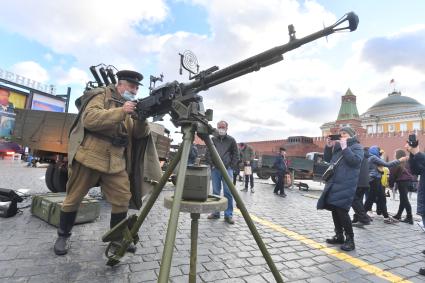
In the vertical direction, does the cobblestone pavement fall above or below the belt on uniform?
below

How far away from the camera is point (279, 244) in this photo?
13.6 ft

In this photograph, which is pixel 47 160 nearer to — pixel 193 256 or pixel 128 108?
pixel 128 108

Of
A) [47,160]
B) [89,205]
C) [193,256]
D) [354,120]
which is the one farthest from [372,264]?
[354,120]

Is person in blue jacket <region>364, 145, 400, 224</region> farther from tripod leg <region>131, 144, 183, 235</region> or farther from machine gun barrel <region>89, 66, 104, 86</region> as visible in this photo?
machine gun barrel <region>89, 66, 104, 86</region>

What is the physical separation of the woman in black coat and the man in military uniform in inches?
116

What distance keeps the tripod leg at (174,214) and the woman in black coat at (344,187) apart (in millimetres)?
3074

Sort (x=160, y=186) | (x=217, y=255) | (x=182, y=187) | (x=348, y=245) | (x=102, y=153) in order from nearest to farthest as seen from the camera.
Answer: (x=182, y=187), (x=160, y=186), (x=102, y=153), (x=217, y=255), (x=348, y=245)

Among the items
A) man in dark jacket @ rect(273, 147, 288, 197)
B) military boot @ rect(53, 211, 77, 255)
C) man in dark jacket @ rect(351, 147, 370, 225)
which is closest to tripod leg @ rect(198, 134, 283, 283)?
military boot @ rect(53, 211, 77, 255)

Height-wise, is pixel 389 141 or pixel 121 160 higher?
pixel 389 141

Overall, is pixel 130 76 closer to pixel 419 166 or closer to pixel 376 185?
pixel 419 166

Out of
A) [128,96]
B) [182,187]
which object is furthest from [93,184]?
[182,187]

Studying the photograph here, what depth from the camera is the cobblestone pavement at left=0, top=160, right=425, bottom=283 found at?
2861 mm

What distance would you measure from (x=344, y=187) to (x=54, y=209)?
444 centimetres

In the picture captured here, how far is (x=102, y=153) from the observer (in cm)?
323
